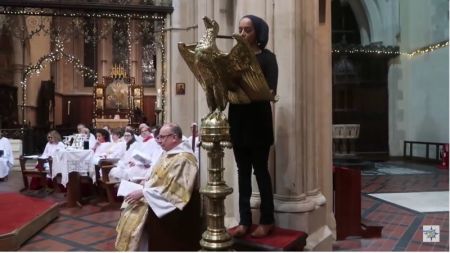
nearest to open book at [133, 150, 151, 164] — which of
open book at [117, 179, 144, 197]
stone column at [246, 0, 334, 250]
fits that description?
open book at [117, 179, 144, 197]

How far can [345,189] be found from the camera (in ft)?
15.3

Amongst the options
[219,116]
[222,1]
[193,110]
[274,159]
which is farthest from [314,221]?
[193,110]

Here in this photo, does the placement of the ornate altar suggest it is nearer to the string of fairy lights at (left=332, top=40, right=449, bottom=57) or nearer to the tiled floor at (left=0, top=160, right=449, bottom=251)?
the string of fairy lights at (left=332, top=40, right=449, bottom=57)

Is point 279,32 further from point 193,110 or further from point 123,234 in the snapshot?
point 193,110

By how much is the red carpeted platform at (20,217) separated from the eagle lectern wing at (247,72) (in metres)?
3.01

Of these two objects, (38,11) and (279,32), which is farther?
(38,11)

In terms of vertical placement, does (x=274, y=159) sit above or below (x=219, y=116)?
below

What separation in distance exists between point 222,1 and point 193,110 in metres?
5.84

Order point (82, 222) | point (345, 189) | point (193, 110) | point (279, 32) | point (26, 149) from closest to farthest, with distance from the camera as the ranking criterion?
point (279, 32) → point (345, 189) → point (82, 222) → point (193, 110) → point (26, 149)

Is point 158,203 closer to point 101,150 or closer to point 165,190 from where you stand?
point 165,190

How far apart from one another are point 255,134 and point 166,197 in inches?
38.9

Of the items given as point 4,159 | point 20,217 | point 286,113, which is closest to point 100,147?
point 4,159

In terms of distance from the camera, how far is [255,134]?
10.1ft

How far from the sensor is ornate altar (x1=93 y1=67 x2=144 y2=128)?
748 inches
